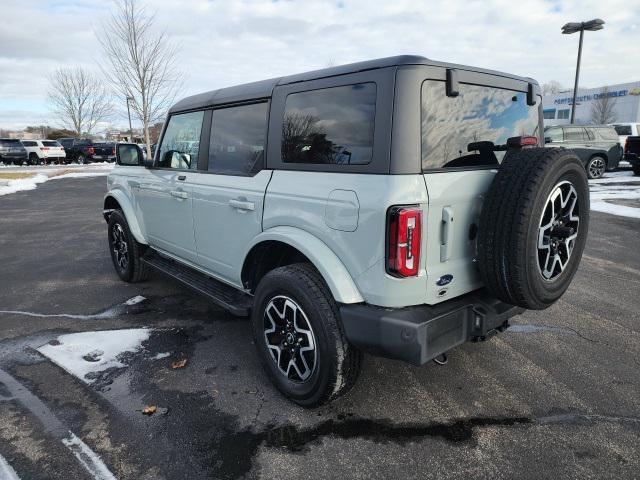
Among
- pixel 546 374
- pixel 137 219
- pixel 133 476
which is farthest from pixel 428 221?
pixel 137 219

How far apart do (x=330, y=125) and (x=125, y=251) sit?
3.55 m

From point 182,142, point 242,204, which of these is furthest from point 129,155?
point 242,204

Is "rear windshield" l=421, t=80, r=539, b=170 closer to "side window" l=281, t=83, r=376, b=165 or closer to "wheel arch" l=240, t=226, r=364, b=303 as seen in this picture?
"side window" l=281, t=83, r=376, b=165

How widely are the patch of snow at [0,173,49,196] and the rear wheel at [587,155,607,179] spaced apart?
1953cm

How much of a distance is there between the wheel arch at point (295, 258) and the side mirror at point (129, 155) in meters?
2.17

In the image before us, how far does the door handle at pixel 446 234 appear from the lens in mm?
2389

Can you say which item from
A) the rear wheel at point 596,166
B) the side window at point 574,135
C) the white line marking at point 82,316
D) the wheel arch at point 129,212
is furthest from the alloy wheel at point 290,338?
the rear wheel at point 596,166

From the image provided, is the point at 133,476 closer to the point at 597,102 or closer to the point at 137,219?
the point at 137,219

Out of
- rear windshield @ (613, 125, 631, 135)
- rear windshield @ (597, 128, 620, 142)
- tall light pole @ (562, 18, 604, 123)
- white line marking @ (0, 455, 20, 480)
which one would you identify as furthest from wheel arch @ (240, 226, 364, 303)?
rear windshield @ (613, 125, 631, 135)

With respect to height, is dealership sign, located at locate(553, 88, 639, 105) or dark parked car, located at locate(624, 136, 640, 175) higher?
dealership sign, located at locate(553, 88, 639, 105)

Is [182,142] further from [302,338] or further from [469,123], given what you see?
[469,123]

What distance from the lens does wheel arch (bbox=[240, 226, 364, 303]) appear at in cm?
246

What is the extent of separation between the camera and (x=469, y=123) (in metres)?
2.65

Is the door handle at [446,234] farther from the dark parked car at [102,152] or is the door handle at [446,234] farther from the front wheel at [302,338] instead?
the dark parked car at [102,152]
